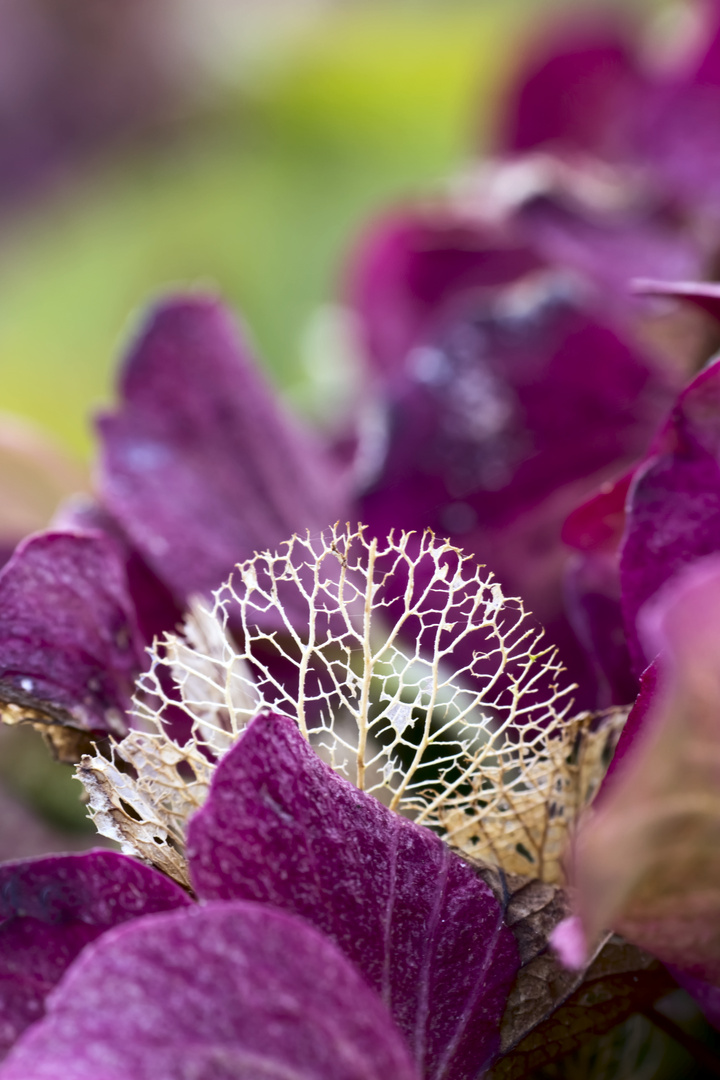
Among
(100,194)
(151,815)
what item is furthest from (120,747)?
(100,194)

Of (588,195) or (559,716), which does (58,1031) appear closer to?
(559,716)

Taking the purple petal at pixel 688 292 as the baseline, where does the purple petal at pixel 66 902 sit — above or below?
below

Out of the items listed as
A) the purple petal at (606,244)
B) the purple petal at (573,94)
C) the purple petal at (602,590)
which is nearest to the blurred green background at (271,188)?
the purple petal at (573,94)

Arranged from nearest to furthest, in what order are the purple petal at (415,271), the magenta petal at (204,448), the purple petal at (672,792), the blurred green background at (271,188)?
the purple petal at (672,792), the magenta petal at (204,448), the purple petal at (415,271), the blurred green background at (271,188)

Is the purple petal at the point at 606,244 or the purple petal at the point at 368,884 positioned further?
the purple petal at the point at 606,244

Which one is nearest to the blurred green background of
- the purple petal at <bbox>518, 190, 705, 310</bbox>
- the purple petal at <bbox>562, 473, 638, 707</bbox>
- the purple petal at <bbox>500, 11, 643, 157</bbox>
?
the purple petal at <bbox>500, 11, 643, 157</bbox>

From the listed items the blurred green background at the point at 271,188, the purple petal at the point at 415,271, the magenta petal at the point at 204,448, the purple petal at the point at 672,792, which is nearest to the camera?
the purple petal at the point at 672,792

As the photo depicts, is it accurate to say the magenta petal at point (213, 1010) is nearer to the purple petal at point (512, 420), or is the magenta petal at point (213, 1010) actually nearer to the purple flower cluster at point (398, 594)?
the purple flower cluster at point (398, 594)

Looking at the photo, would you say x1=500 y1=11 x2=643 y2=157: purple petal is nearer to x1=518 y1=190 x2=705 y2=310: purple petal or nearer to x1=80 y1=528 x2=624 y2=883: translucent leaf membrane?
x1=518 y1=190 x2=705 y2=310: purple petal
